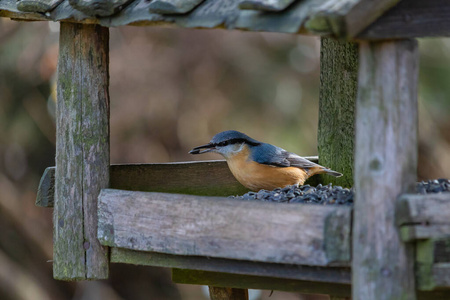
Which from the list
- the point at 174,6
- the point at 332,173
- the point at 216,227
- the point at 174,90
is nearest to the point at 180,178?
the point at 332,173

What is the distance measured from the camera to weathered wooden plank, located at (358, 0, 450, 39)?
2.96 m

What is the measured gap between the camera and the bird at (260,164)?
512cm

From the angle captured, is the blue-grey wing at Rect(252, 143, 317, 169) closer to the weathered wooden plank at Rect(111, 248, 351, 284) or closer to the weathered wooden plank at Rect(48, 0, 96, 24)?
the weathered wooden plank at Rect(111, 248, 351, 284)

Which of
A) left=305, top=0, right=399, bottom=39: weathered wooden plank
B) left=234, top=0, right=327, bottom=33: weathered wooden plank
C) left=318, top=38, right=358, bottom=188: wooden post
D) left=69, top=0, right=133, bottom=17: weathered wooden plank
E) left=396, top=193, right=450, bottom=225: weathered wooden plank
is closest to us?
left=305, top=0, right=399, bottom=39: weathered wooden plank

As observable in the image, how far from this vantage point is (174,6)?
10.8ft

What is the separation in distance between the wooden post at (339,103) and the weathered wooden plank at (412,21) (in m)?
1.86

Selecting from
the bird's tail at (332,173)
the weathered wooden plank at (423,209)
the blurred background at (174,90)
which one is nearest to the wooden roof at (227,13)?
the weathered wooden plank at (423,209)

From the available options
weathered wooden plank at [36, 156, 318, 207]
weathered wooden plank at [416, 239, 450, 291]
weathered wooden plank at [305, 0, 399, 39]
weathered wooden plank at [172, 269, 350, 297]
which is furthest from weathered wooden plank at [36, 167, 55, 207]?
weathered wooden plank at [416, 239, 450, 291]

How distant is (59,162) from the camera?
418 cm

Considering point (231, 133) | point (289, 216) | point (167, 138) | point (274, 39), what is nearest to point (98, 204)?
point (289, 216)

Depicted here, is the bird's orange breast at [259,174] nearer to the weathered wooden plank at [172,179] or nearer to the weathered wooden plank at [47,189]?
the weathered wooden plank at [172,179]

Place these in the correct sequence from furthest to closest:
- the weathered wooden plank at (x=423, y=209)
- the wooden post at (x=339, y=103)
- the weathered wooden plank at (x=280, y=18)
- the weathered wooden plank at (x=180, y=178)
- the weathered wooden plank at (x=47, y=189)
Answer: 1. the wooden post at (x=339, y=103)
2. the weathered wooden plank at (x=180, y=178)
3. the weathered wooden plank at (x=47, y=189)
4. the weathered wooden plank at (x=423, y=209)
5. the weathered wooden plank at (x=280, y=18)

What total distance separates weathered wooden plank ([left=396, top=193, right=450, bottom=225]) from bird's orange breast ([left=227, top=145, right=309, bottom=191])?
2.10m

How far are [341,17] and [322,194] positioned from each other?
5.03 feet
